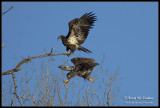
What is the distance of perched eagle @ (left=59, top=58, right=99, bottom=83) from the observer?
6.39 meters

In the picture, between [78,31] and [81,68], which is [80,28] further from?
[81,68]

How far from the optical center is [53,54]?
6.33 metres

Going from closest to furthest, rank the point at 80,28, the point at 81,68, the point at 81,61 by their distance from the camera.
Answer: the point at 81,61, the point at 81,68, the point at 80,28

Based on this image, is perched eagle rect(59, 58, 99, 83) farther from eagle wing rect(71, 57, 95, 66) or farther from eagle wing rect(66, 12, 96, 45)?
eagle wing rect(66, 12, 96, 45)

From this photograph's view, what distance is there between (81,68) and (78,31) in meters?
2.33

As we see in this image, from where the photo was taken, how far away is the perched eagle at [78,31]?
858 centimetres

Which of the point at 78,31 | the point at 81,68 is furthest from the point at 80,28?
the point at 81,68

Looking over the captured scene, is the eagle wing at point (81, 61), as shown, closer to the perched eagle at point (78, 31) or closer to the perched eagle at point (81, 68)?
the perched eagle at point (81, 68)

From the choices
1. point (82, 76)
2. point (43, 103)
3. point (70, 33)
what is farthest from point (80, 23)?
point (43, 103)

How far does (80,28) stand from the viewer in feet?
28.3

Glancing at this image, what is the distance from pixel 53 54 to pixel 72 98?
3.45 feet

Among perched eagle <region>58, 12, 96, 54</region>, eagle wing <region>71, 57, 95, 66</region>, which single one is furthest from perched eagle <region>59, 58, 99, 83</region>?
perched eagle <region>58, 12, 96, 54</region>

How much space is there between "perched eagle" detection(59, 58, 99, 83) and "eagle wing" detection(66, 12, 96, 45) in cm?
201

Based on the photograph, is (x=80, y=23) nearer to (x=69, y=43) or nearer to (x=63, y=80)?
(x=69, y=43)
